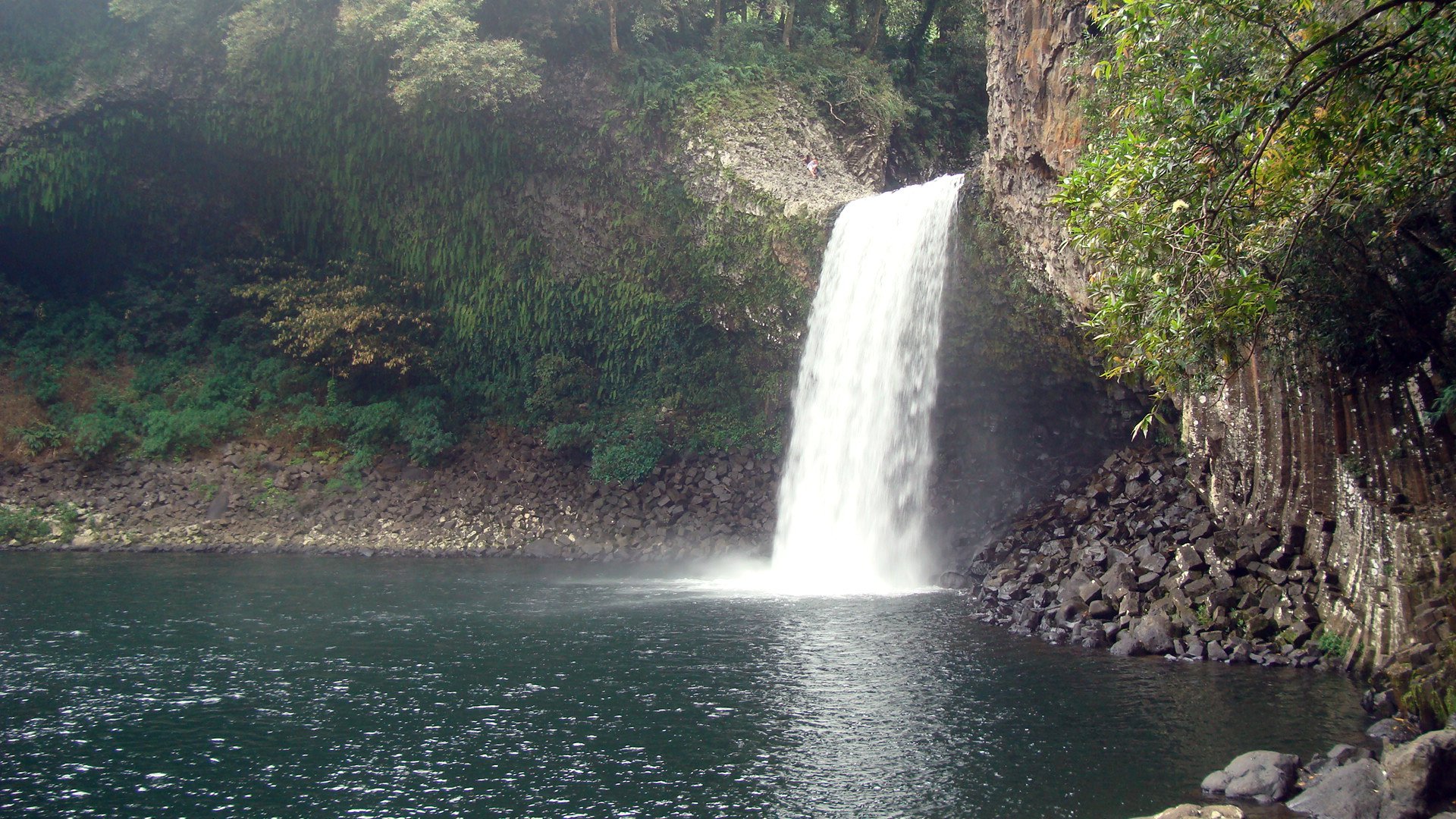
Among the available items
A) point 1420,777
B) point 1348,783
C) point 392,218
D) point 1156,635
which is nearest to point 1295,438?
point 1156,635

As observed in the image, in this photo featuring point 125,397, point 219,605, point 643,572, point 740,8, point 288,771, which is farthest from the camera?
point 740,8

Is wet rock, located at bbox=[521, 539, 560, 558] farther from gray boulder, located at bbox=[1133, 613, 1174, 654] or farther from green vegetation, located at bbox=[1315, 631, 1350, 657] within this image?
green vegetation, located at bbox=[1315, 631, 1350, 657]

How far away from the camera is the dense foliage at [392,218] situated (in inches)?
958

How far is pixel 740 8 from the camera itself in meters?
31.1

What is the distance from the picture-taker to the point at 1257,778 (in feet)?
25.7

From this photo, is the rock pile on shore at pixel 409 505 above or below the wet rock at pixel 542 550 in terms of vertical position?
above

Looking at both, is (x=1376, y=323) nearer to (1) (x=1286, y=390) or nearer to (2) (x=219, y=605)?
(1) (x=1286, y=390)

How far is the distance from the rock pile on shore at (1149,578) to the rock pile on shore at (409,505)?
6769 mm

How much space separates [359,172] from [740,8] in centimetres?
1225

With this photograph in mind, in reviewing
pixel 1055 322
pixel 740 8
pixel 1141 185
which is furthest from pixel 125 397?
pixel 1141 185

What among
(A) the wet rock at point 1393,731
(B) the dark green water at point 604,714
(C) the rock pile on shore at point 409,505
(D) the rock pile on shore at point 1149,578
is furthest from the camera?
(C) the rock pile on shore at point 409,505

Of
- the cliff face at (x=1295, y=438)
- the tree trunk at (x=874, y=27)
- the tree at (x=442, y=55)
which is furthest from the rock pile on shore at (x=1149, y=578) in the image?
the tree trunk at (x=874, y=27)

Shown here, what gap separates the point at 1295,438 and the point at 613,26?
18938mm

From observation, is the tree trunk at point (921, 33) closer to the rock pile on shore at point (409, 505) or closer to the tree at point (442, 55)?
the tree at point (442, 55)
